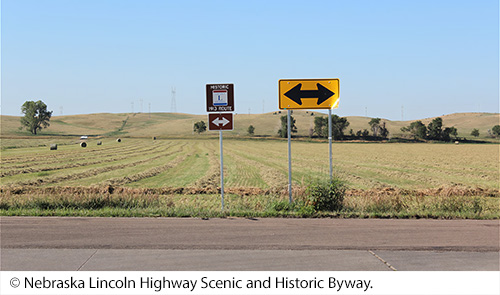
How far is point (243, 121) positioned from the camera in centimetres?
19750

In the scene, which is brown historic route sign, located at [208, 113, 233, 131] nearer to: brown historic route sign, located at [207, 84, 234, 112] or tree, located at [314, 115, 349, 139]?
brown historic route sign, located at [207, 84, 234, 112]

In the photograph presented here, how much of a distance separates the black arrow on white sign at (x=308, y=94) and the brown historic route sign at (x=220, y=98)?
168cm

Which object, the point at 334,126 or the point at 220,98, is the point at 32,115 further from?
the point at 220,98

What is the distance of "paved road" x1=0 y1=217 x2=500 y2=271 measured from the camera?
692 cm

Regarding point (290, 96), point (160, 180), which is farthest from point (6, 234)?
point (160, 180)

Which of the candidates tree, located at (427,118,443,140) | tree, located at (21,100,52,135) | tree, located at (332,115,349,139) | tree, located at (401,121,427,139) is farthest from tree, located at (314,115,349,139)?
tree, located at (21,100,52,135)

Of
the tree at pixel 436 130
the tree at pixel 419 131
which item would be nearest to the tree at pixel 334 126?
the tree at pixel 419 131

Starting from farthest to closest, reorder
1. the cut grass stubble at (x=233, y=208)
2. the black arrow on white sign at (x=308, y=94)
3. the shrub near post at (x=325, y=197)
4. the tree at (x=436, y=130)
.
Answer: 1. the tree at (x=436, y=130)
2. the black arrow on white sign at (x=308, y=94)
3. the shrub near post at (x=325, y=197)
4. the cut grass stubble at (x=233, y=208)

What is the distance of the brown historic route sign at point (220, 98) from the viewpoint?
11.9 metres

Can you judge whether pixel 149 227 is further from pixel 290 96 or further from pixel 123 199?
pixel 290 96

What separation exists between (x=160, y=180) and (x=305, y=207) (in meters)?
16.1

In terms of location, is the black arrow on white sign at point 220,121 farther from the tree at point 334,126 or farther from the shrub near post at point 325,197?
the tree at point 334,126

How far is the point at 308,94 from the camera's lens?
12.1 meters

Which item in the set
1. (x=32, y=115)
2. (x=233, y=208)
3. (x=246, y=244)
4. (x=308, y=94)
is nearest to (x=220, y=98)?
(x=308, y=94)
